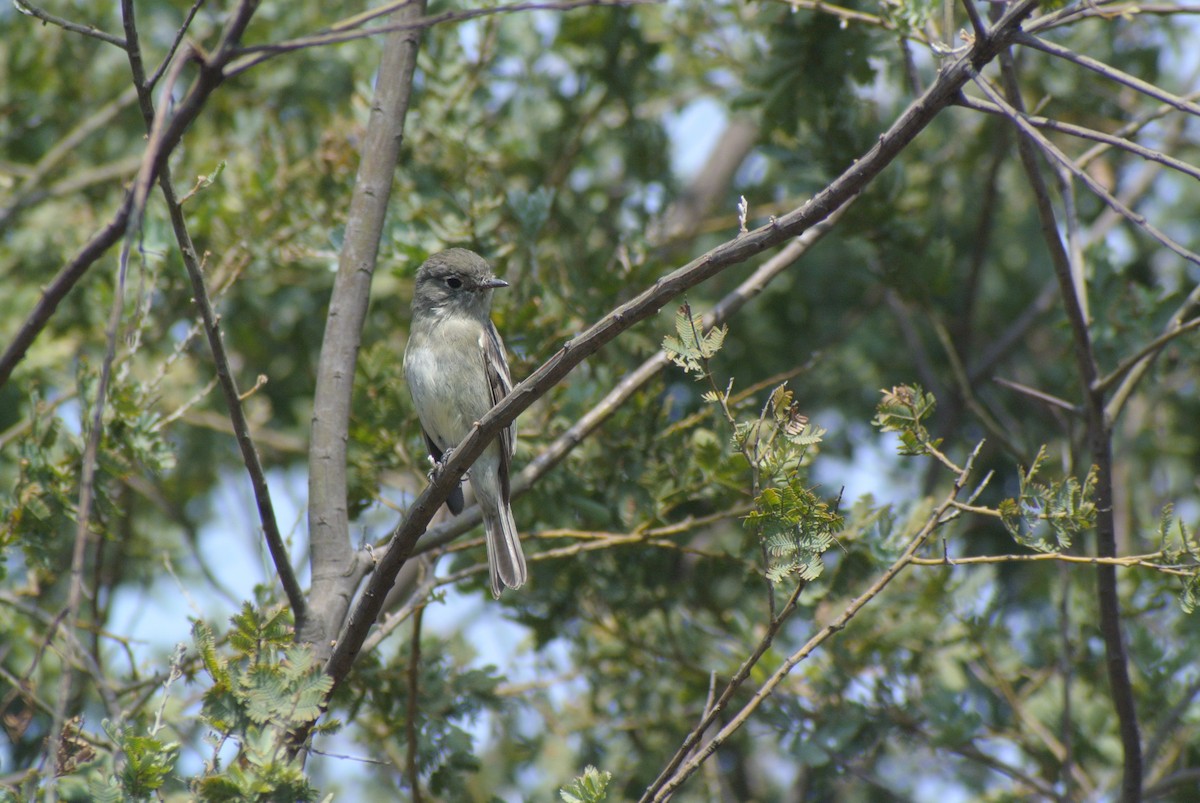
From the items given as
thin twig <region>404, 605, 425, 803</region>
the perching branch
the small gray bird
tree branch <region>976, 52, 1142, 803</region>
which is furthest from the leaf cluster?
tree branch <region>976, 52, 1142, 803</region>

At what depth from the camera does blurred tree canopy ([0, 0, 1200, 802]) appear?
2.82 m

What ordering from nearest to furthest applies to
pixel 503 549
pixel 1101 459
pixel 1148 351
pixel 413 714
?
pixel 1148 351
pixel 1101 459
pixel 413 714
pixel 503 549

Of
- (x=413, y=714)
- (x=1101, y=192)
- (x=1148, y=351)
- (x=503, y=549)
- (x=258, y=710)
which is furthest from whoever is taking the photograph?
(x=503, y=549)

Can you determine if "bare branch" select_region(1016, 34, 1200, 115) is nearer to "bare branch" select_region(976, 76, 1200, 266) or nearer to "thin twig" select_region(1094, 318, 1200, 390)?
"bare branch" select_region(976, 76, 1200, 266)

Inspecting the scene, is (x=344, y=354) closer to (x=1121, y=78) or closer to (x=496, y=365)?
(x=496, y=365)

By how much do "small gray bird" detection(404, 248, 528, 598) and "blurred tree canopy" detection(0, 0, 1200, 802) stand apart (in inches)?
4.1

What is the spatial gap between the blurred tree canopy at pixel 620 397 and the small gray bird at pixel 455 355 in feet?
0.34

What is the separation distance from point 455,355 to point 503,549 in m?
0.99

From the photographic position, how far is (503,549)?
4.21m

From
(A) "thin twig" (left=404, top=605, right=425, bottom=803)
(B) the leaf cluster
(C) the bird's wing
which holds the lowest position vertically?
(B) the leaf cluster

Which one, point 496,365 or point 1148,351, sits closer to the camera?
point 1148,351

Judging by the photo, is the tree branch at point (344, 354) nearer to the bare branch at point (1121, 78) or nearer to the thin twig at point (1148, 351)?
the bare branch at point (1121, 78)

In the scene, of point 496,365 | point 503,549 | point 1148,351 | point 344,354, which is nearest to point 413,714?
point 503,549

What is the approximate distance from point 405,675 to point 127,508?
7.18 feet
